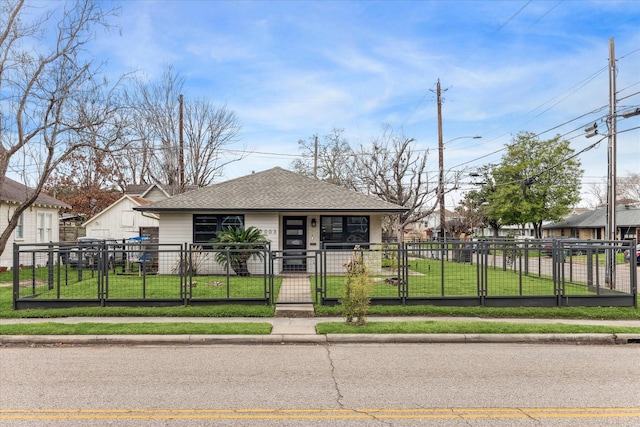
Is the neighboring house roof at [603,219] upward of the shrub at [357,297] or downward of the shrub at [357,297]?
upward

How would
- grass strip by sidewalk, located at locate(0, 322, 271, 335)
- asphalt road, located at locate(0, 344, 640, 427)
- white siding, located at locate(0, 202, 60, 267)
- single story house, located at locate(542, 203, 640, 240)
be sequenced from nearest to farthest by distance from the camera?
asphalt road, located at locate(0, 344, 640, 427) < grass strip by sidewalk, located at locate(0, 322, 271, 335) < white siding, located at locate(0, 202, 60, 267) < single story house, located at locate(542, 203, 640, 240)

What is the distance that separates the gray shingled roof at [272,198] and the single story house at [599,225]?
95.1ft

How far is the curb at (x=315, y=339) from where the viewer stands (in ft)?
28.7

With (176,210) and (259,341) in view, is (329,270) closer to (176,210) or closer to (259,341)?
(176,210)

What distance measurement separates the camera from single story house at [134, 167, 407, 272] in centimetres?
1867

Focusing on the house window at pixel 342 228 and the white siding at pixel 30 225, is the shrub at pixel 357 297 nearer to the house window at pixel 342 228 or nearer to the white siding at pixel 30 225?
the house window at pixel 342 228

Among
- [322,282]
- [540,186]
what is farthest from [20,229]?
[540,186]

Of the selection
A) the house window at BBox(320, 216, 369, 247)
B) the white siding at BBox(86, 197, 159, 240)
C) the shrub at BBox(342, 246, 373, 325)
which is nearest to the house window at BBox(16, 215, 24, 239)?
the white siding at BBox(86, 197, 159, 240)

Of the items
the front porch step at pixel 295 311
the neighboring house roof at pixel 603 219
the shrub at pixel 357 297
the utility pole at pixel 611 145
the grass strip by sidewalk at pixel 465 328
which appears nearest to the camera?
the grass strip by sidewalk at pixel 465 328

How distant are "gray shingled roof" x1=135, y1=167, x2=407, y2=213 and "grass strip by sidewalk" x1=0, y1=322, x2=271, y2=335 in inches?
356

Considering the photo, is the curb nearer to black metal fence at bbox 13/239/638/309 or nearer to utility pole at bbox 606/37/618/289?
black metal fence at bbox 13/239/638/309

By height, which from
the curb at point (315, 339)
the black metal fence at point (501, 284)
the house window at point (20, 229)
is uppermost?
the house window at point (20, 229)

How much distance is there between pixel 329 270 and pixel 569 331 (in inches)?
384

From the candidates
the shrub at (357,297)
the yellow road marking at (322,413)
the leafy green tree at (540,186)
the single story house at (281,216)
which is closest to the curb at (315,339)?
the shrub at (357,297)
